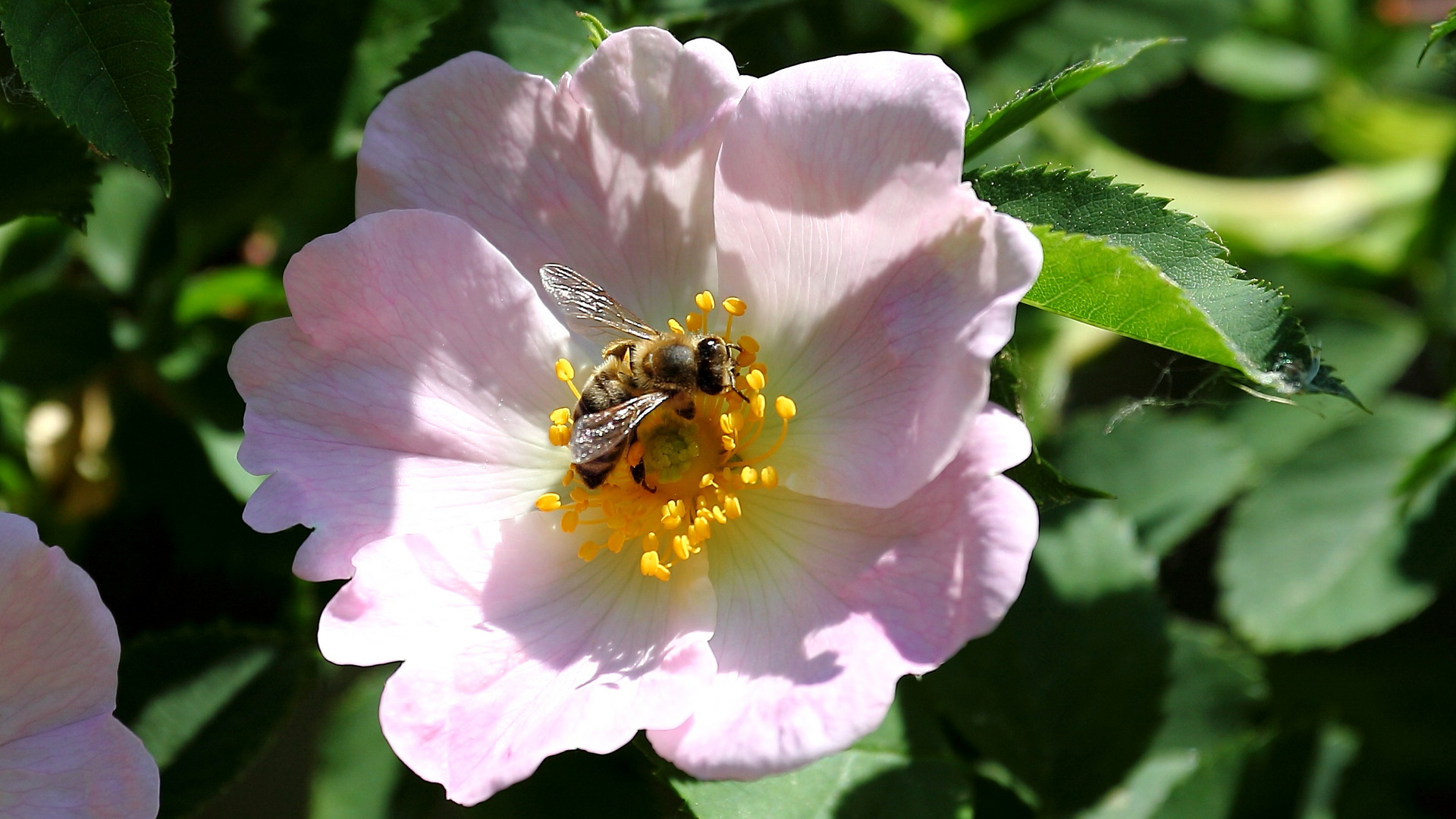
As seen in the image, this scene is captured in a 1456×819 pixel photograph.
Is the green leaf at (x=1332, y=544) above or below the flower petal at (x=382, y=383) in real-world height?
below

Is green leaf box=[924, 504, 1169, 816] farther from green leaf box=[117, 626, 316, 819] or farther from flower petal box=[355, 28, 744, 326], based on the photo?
green leaf box=[117, 626, 316, 819]

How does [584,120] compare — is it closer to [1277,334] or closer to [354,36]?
[354,36]

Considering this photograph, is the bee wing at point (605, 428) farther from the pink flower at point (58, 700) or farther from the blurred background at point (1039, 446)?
the pink flower at point (58, 700)

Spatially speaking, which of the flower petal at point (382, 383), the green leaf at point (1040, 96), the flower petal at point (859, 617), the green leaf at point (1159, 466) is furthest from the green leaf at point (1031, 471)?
the green leaf at point (1159, 466)

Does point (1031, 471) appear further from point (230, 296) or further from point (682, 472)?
point (230, 296)

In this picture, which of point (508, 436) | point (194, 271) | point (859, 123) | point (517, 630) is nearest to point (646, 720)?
point (517, 630)

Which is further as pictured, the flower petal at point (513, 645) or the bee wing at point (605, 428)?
the bee wing at point (605, 428)

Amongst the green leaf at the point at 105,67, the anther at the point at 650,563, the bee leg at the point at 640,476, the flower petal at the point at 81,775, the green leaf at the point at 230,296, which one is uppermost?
the green leaf at the point at 105,67

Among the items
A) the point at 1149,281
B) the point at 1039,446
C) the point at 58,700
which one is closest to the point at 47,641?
the point at 58,700
